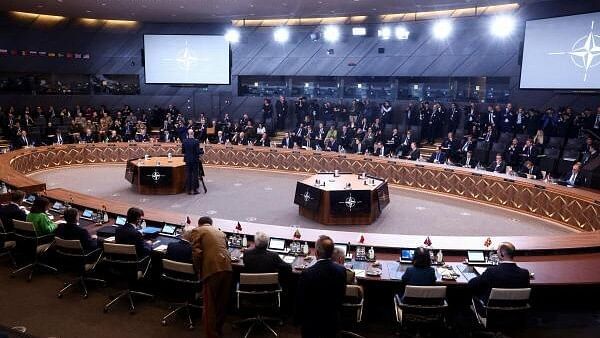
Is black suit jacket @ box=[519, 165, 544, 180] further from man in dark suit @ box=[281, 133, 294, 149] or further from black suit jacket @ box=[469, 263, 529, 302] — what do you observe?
black suit jacket @ box=[469, 263, 529, 302]

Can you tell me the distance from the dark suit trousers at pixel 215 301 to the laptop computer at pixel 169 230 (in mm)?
1988

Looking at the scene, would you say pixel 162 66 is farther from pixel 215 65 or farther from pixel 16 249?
pixel 16 249

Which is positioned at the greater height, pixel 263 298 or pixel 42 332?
pixel 263 298

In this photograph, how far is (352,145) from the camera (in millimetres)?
16578

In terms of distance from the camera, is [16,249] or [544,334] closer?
[544,334]

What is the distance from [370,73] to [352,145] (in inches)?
208

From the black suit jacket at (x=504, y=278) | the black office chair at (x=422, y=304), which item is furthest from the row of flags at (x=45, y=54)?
the black suit jacket at (x=504, y=278)

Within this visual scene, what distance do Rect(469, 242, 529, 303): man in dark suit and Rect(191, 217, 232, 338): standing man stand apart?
257 cm

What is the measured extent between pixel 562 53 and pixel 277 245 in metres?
12.6

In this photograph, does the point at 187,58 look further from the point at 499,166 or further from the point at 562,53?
the point at 562,53

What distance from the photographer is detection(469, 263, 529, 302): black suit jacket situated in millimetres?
4527

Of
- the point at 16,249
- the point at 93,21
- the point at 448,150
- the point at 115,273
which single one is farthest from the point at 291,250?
the point at 93,21

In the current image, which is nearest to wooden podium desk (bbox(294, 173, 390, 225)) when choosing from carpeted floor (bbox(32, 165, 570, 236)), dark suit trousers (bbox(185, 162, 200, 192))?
carpeted floor (bbox(32, 165, 570, 236))

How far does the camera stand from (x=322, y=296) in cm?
397
